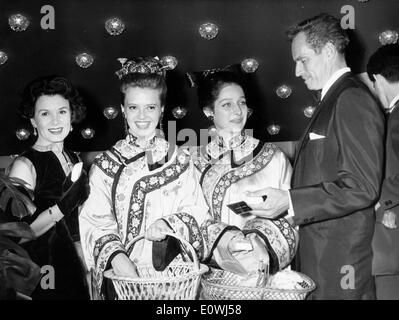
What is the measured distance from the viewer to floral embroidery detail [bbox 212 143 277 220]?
8.43 feet

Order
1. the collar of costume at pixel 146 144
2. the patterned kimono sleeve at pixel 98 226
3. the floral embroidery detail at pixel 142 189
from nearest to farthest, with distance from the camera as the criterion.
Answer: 1. the patterned kimono sleeve at pixel 98 226
2. the floral embroidery detail at pixel 142 189
3. the collar of costume at pixel 146 144

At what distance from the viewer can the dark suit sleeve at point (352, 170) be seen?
1.98 metres

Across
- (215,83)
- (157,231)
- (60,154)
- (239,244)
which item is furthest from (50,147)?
(239,244)

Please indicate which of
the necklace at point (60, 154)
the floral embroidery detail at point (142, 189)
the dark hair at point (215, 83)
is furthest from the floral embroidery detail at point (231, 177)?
the necklace at point (60, 154)

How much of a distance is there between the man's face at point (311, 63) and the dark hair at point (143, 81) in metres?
0.61

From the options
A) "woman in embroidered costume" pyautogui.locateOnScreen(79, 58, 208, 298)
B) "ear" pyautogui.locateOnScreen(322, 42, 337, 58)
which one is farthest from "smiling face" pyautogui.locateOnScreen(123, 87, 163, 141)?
"ear" pyautogui.locateOnScreen(322, 42, 337, 58)

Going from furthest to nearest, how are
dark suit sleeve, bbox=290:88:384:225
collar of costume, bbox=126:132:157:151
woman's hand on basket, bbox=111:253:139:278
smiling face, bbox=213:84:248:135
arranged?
smiling face, bbox=213:84:248:135 → collar of costume, bbox=126:132:157:151 → woman's hand on basket, bbox=111:253:139:278 → dark suit sleeve, bbox=290:88:384:225

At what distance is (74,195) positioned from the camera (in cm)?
240

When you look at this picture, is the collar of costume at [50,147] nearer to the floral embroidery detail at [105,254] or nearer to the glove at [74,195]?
the glove at [74,195]

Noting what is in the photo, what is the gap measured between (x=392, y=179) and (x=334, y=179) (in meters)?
0.35

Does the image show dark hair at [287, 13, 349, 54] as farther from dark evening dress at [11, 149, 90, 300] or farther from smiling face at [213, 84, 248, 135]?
dark evening dress at [11, 149, 90, 300]

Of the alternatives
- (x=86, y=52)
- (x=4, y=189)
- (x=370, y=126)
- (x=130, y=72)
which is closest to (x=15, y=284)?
(x=4, y=189)
